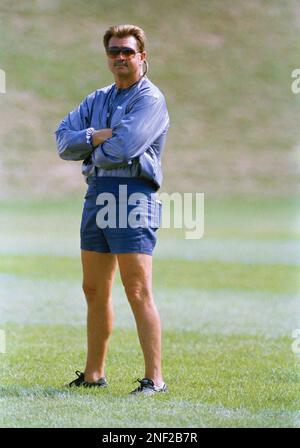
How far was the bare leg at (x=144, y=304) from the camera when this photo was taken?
530 centimetres

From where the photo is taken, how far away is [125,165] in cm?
523

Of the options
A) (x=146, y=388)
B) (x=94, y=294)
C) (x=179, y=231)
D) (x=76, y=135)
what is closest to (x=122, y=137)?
(x=76, y=135)

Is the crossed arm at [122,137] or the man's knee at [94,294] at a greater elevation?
the crossed arm at [122,137]

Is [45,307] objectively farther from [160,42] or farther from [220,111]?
[220,111]

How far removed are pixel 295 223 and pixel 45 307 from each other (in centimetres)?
1330

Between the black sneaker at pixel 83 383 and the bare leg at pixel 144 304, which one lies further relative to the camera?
the black sneaker at pixel 83 383

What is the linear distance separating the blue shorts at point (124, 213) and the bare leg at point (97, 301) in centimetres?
16

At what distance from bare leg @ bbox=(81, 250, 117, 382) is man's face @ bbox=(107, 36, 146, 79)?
913 millimetres

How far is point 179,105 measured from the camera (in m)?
35.2

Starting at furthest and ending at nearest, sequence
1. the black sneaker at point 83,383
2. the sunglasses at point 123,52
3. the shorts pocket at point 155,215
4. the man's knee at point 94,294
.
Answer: the black sneaker at point 83,383
the man's knee at point 94,294
the shorts pocket at point 155,215
the sunglasses at point 123,52

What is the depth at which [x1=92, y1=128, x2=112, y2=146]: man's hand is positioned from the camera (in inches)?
206

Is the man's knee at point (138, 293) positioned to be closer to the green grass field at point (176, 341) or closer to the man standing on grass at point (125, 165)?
the man standing on grass at point (125, 165)

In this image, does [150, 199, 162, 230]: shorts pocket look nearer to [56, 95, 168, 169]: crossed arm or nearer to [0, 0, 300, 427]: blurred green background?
[56, 95, 168, 169]: crossed arm

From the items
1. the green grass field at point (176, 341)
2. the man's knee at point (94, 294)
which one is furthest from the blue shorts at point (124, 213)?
the green grass field at point (176, 341)
